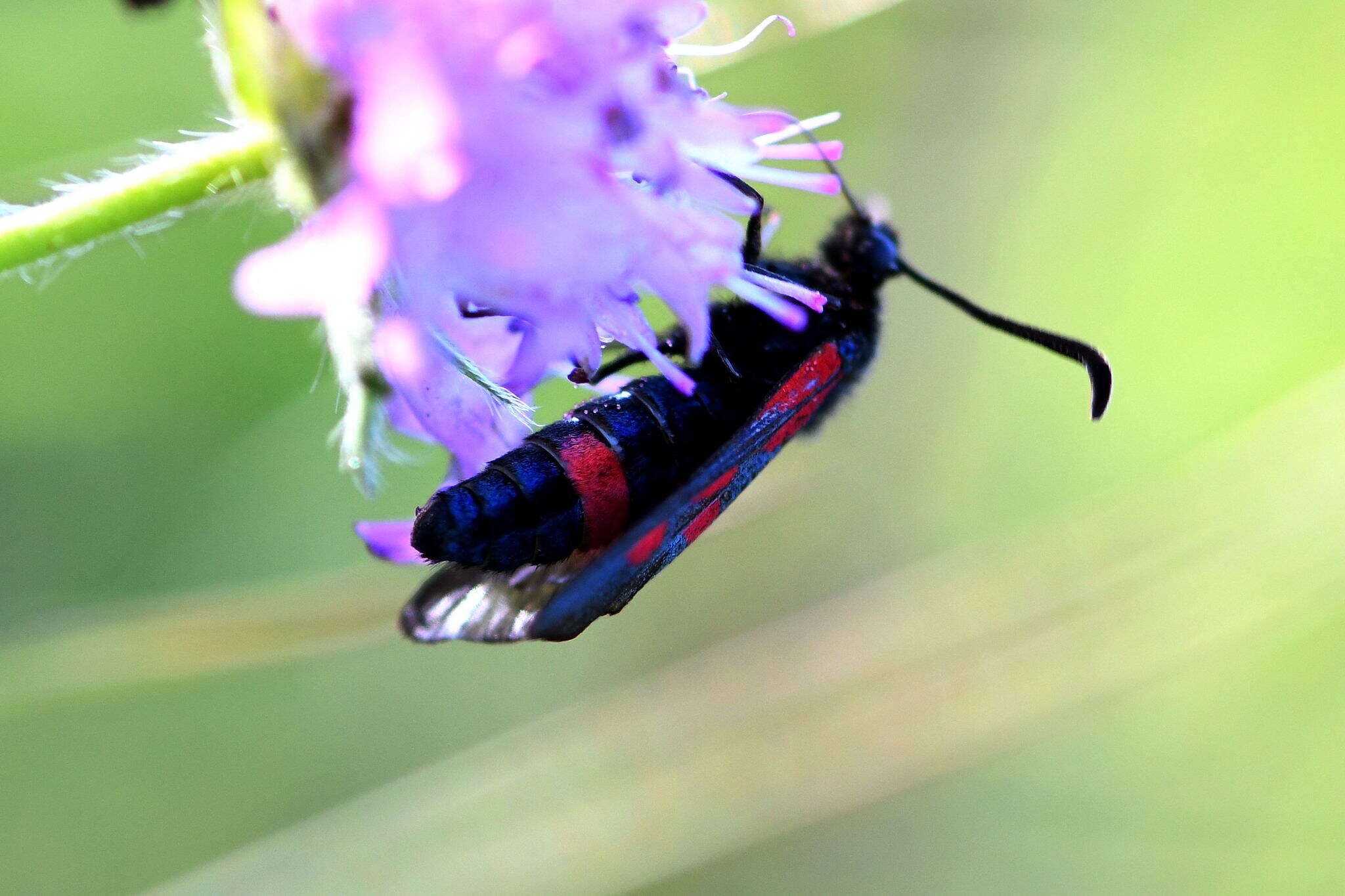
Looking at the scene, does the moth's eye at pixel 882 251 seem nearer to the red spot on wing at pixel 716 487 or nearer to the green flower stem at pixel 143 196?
the red spot on wing at pixel 716 487

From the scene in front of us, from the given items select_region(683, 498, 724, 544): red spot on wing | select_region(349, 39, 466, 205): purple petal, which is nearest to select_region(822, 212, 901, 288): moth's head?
select_region(683, 498, 724, 544): red spot on wing

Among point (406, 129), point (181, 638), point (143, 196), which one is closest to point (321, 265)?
point (406, 129)

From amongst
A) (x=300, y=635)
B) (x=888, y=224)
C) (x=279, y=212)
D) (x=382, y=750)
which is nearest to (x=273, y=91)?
(x=279, y=212)

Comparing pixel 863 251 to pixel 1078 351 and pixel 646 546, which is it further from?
pixel 646 546

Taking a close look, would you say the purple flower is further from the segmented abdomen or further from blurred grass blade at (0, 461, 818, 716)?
blurred grass blade at (0, 461, 818, 716)

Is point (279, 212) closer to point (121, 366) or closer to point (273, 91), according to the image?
point (273, 91)
